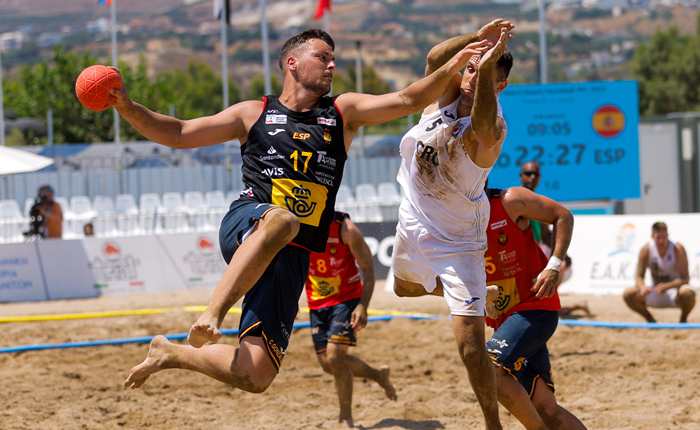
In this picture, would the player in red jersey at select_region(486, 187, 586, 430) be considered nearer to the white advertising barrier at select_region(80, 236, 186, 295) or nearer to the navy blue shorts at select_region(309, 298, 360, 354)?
the navy blue shorts at select_region(309, 298, 360, 354)

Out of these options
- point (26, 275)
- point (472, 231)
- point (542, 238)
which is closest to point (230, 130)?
point (472, 231)

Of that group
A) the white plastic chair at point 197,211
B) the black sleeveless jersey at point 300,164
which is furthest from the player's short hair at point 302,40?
the white plastic chair at point 197,211

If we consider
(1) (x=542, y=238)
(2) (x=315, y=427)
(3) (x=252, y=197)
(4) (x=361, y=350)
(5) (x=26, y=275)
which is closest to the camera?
(3) (x=252, y=197)

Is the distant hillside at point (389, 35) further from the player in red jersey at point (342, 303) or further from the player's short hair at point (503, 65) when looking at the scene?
the player's short hair at point (503, 65)

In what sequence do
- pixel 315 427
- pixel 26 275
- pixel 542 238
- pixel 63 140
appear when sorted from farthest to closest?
pixel 63 140 → pixel 26 275 → pixel 542 238 → pixel 315 427

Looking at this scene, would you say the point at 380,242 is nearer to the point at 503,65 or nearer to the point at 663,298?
the point at 663,298

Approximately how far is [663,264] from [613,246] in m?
1.82

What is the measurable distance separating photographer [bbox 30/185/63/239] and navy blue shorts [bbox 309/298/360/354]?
8.78 m

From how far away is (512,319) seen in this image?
13.2ft

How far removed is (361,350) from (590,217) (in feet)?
15.8

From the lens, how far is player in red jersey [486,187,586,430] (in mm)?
3889

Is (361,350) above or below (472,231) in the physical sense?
below

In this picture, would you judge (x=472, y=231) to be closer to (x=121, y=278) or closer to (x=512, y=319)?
(x=512, y=319)

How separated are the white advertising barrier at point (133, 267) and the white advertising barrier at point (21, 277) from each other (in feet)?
3.05
